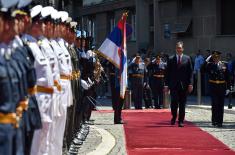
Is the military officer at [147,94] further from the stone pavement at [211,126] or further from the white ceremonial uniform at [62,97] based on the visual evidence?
the white ceremonial uniform at [62,97]

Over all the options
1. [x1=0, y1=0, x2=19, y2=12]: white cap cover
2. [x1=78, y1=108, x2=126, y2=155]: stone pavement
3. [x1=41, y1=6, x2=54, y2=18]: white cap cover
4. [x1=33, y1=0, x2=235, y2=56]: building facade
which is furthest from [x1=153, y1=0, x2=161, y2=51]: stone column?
[x1=0, y1=0, x2=19, y2=12]: white cap cover

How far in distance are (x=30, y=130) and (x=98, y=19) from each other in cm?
3943

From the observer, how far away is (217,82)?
16.1 m

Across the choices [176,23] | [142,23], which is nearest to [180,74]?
[176,23]

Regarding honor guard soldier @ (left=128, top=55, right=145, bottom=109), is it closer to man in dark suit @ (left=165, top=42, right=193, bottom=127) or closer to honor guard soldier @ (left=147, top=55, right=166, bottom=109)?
honor guard soldier @ (left=147, top=55, right=166, bottom=109)

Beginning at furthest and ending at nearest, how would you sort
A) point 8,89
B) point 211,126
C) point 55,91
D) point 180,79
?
point 211,126, point 180,79, point 55,91, point 8,89

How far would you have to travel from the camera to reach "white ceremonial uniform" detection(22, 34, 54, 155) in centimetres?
721

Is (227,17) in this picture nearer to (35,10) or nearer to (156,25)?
(156,25)

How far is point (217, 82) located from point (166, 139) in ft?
10.8

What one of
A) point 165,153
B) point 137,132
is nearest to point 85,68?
point 137,132

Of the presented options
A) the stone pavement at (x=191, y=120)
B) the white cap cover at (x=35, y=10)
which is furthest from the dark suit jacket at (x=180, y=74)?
the white cap cover at (x=35, y=10)

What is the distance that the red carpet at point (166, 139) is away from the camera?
1164 cm

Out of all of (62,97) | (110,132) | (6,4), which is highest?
(6,4)

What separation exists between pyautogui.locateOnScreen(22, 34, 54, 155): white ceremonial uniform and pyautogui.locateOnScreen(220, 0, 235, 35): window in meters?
25.0
